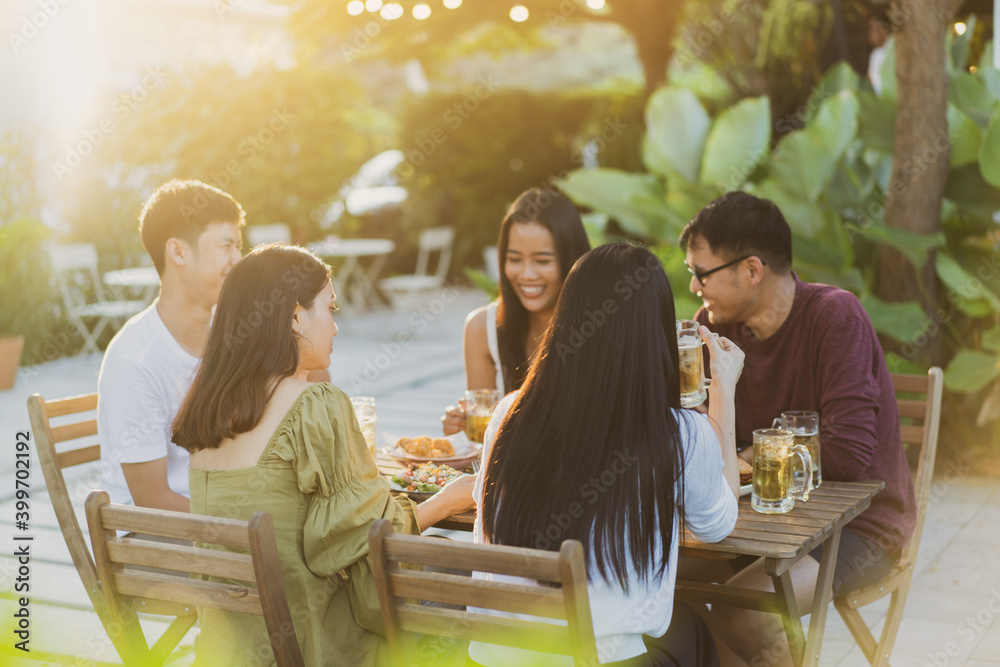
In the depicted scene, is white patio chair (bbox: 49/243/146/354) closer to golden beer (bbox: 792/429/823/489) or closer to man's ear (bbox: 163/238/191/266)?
man's ear (bbox: 163/238/191/266)

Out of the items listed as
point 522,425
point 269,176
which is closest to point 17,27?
point 269,176

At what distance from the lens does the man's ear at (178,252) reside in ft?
9.71

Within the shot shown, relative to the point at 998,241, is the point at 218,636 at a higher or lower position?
lower

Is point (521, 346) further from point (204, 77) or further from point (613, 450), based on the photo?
point (204, 77)

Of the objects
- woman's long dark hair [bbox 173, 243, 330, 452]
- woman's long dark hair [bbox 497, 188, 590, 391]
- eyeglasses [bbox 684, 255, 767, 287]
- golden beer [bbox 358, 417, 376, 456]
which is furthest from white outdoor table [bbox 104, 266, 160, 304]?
woman's long dark hair [bbox 173, 243, 330, 452]

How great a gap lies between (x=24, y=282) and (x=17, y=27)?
2540 millimetres

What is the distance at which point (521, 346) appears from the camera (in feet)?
11.4

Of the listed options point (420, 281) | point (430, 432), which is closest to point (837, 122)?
point (430, 432)

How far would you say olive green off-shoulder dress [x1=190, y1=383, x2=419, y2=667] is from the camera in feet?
6.82

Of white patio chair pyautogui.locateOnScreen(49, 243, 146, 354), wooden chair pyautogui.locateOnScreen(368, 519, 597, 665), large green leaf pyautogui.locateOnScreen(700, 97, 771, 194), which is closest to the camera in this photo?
wooden chair pyautogui.locateOnScreen(368, 519, 597, 665)

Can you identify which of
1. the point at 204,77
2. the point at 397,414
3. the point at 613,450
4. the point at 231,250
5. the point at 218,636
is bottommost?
the point at 397,414

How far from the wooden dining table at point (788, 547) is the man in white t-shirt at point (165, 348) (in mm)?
870

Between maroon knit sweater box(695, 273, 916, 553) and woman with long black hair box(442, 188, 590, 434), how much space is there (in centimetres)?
77

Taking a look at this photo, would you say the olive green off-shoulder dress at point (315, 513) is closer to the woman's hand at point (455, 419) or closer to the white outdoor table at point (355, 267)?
the woman's hand at point (455, 419)
